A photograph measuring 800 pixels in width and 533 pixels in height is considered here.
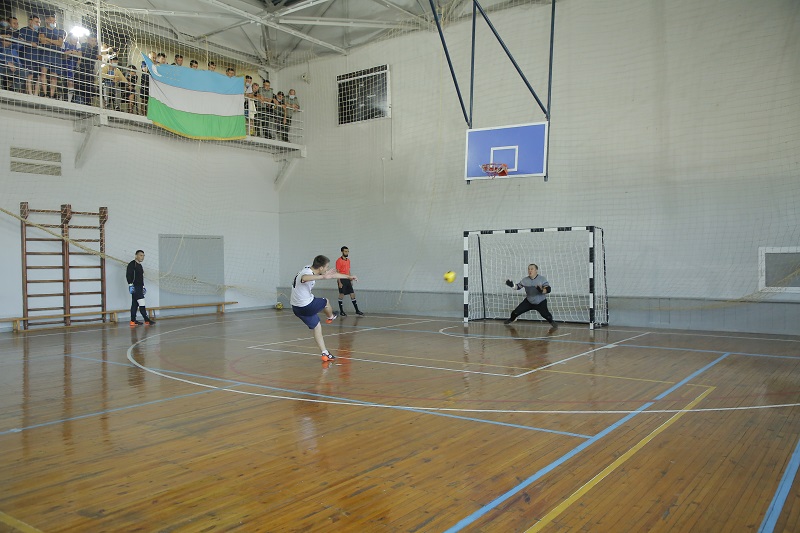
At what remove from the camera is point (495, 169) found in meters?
13.4

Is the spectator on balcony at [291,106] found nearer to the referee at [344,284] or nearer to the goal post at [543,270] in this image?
the referee at [344,284]

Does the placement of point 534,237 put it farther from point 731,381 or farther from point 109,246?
point 109,246

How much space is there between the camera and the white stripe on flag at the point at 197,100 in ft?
53.7

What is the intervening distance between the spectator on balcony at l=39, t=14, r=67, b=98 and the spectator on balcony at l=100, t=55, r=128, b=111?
1.00 m

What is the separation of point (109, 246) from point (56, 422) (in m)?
11.5

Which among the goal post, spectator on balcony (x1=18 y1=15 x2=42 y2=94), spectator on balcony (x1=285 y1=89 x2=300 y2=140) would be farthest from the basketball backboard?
spectator on balcony (x1=18 y1=15 x2=42 y2=94)

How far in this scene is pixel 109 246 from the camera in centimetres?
1650

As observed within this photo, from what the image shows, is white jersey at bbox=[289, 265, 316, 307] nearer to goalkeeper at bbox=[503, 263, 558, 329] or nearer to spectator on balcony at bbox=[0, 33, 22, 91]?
goalkeeper at bbox=[503, 263, 558, 329]

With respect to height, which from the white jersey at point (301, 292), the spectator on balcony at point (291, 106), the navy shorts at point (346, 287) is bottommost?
the navy shorts at point (346, 287)

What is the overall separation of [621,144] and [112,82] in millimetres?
13411

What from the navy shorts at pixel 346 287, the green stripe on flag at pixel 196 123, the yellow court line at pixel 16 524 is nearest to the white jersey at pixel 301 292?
the yellow court line at pixel 16 524

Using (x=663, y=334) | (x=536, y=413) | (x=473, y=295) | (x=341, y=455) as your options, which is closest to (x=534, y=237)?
(x=473, y=295)

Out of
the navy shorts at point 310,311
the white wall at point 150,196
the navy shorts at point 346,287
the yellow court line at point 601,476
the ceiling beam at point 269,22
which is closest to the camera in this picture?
the yellow court line at point 601,476

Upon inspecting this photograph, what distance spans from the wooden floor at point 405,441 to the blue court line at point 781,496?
0.7 inches
